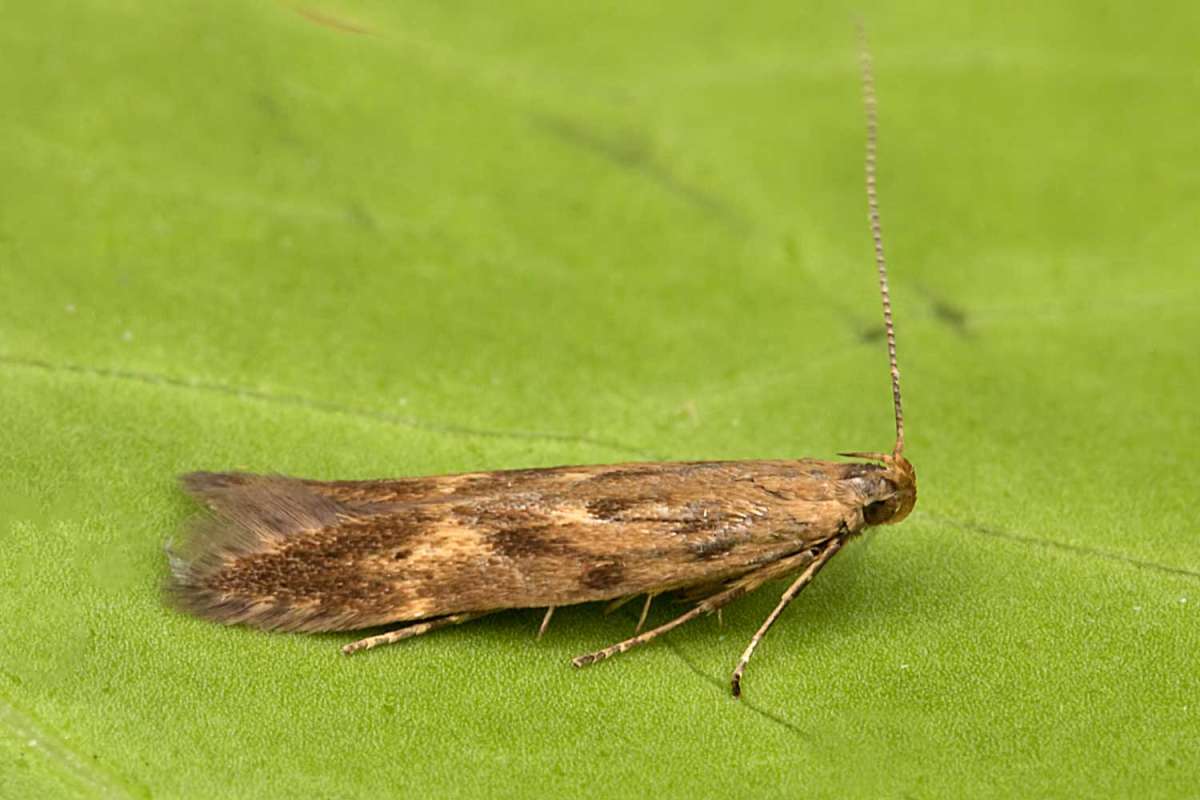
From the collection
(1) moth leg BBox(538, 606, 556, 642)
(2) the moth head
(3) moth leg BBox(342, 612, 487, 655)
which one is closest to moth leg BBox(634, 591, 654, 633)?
(1) moth leg BBox(538, 606, 556, 642)

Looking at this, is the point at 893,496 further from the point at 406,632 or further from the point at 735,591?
the point at 406,632

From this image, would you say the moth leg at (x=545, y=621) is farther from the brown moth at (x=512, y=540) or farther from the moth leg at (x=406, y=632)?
the moth leg at (x=406, y=632)

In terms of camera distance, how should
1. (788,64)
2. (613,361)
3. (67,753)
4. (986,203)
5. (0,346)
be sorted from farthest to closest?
(788,64)
(986,203)
(613,361)
(0,346)
(67,753)

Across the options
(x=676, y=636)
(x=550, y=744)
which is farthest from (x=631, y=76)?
(x=550, y=744)

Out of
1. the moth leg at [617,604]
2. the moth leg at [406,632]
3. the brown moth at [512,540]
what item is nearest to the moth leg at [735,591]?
the brown moth at [512,540]

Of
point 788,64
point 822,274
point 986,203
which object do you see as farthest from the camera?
point 788,64

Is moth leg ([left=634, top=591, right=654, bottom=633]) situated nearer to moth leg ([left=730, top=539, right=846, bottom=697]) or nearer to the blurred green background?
the blurred green background

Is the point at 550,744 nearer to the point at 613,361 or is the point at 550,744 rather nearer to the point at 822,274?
the point at 613,361

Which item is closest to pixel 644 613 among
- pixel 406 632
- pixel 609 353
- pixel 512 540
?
pixel 512 540
